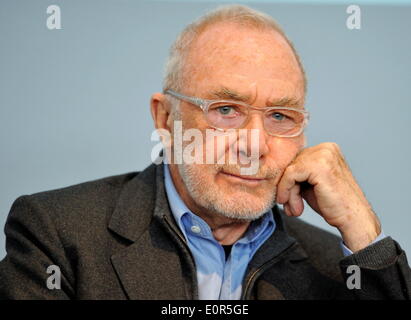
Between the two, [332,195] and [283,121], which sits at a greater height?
[283,121]

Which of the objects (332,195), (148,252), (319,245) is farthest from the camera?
(319,245)

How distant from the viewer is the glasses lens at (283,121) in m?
2.04

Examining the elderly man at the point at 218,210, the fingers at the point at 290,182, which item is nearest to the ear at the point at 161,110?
the elderly man at the point at 218,210

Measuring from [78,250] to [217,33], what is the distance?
0.94 m

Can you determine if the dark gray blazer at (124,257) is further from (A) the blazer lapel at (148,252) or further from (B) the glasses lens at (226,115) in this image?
(B) the glasses lens at (226,115)

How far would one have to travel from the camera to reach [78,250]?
1.89 m

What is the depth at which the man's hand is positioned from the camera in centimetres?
201

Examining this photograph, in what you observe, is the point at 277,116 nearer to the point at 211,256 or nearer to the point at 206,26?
the point at 206,26

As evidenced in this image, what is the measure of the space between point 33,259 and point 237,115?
2.82 feet

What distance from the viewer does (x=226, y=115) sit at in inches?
78.7

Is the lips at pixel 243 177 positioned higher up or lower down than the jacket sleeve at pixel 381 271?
higher up

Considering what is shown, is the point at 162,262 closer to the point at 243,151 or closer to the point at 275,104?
the point at 243,151

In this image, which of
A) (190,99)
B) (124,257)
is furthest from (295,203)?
(124,257)
